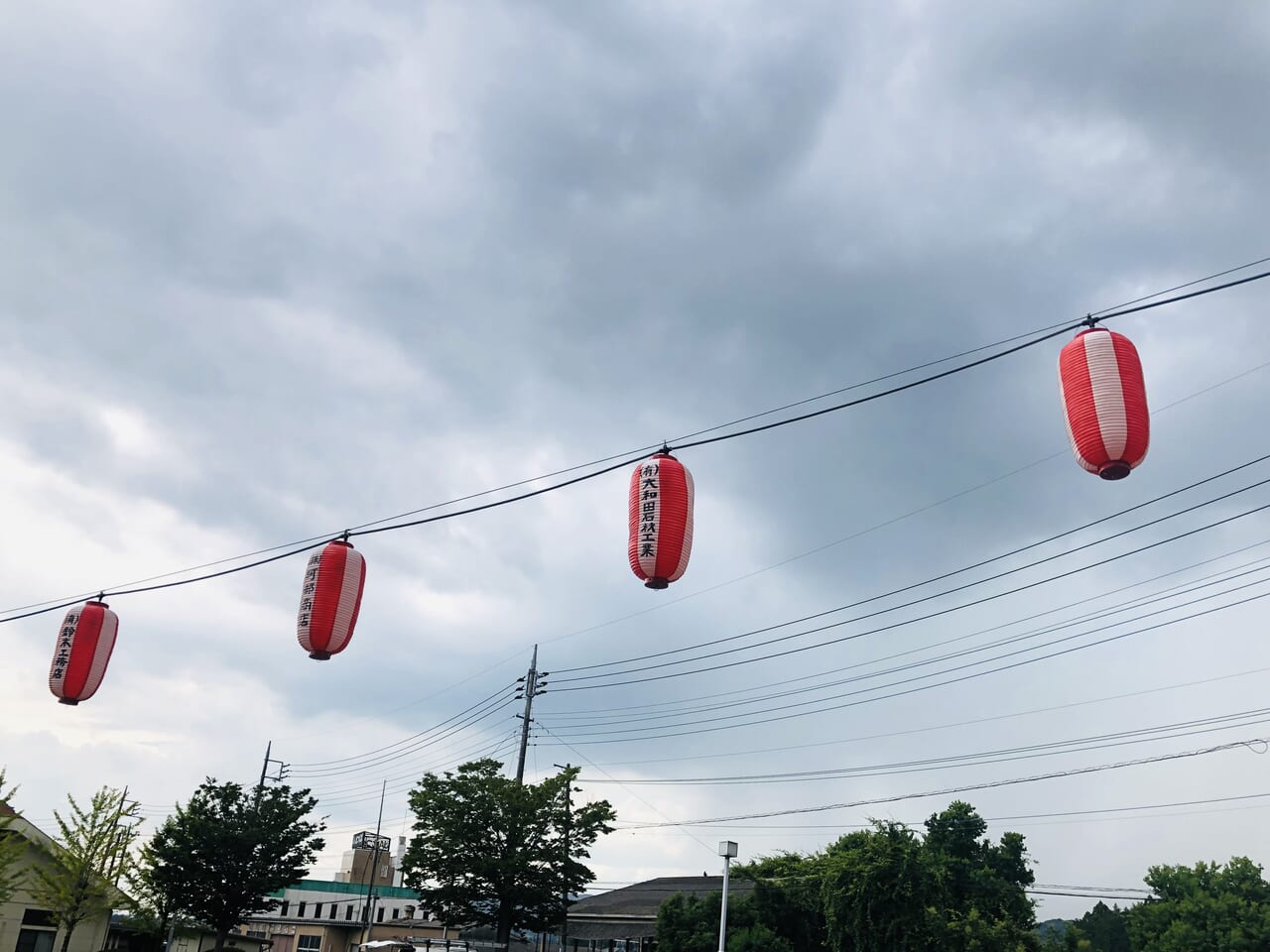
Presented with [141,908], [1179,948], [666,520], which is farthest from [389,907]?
[666,520]

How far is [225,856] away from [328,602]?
28016mm

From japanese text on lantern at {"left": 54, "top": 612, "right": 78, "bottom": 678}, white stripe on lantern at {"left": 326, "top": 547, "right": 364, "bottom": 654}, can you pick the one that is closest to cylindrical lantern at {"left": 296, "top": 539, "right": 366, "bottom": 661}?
white stripe on lantern at {"left": 326, "top": 547, "right": 364, "bottom": 654}

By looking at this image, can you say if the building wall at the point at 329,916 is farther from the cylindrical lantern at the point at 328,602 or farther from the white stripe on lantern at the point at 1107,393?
the white stripe on lantern at the point at 1107,393

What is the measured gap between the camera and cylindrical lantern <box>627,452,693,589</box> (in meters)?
12.6

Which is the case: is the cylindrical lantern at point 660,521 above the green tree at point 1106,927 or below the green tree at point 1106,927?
above

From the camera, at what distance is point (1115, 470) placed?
9.96 metres

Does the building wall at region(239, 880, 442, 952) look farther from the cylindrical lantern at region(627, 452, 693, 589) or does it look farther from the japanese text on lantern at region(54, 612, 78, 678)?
the cylindrical lantern at region(627, 452, 693, 589)

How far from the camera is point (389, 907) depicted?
74.3m

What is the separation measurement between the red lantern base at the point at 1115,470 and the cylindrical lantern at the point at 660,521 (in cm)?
538

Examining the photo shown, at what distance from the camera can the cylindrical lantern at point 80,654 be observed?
57.9 ft

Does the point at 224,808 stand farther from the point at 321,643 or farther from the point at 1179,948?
the point at 1179,948

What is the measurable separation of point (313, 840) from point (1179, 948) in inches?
1574

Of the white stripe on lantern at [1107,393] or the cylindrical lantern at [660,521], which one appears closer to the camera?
the white stripe on lantern at [1107,393]

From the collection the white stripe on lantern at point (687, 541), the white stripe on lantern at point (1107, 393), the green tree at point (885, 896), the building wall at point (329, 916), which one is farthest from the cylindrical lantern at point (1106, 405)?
the building wall at point (329, 916)
